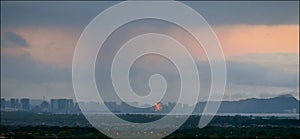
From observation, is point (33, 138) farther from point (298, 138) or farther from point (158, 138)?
point (298, 138)

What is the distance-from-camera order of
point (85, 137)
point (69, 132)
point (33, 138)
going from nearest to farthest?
point (33, 138), point (85, 137), point (69, 132)

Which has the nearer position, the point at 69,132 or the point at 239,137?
the point at 239,137

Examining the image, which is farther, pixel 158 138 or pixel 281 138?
pixel 158 138

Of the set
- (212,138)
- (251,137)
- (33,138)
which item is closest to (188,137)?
(212,138)

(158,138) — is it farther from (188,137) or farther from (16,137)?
(16,137)

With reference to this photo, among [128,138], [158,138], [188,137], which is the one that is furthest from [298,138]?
[128,138]

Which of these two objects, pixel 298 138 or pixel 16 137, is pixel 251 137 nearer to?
pixel 298 138

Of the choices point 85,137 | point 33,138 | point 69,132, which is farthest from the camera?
point 69,132

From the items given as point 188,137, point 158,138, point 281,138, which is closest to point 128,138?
point 158,138
